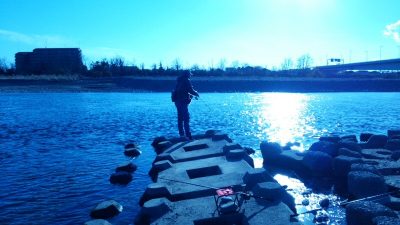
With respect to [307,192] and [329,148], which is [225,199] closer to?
[307,192]

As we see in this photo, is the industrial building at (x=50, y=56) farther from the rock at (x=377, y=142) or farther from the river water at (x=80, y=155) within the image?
the rock at (x=377, y=142)

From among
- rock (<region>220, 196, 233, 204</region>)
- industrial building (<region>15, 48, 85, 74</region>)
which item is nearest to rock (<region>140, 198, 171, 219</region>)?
rock (<region>220, 196, 233, 204</region>)

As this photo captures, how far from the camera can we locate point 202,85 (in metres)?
66.2

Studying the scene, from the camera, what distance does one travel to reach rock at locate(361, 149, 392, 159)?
966 centimetres

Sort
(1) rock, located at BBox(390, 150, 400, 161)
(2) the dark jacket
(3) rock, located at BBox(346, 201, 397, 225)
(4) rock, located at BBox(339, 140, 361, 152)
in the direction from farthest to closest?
1. (2) the dark jacket
2. (4) rock, located at BBox(339, 140, 361, 152)
3. (1) rock, located at BBox(390, 150, 400, 161)
4. (3) rock, located at BBox(346, 201, 397, 225)

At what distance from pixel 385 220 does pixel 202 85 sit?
62.0m

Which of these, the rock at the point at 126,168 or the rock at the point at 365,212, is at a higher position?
the rock at the point at 365,212

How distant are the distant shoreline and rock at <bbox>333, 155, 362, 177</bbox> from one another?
185 ft

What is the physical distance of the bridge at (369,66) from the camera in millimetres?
73050

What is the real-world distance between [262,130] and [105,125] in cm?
770

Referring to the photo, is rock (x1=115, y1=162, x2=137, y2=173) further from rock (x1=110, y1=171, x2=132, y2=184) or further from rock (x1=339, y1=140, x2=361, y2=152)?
rock (x1=339, y1=140, x2=361, y2=152)

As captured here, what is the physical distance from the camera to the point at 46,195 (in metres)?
7.59

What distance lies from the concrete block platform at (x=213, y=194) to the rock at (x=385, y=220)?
1.03m

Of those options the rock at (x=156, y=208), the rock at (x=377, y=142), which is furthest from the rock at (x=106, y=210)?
the rock at (x=377, y=142)
